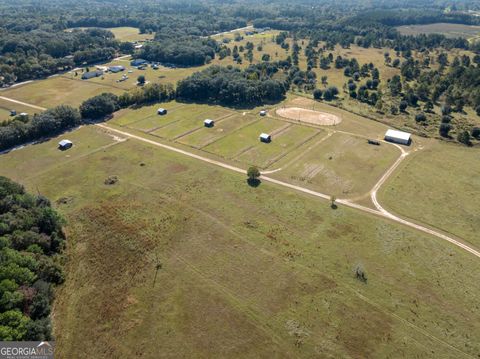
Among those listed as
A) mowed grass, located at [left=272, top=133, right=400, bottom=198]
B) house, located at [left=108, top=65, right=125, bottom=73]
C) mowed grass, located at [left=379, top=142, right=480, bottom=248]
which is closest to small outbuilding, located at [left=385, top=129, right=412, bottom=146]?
mowed grass, located at [left=272, top=133, right=400, bottom=198]

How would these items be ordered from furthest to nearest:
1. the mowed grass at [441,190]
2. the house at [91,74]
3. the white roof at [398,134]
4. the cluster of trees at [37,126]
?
the house at [91,74] < the white roof at [398,134] < the cluster of trees at [37,126] < the mowed grass at [441,190]

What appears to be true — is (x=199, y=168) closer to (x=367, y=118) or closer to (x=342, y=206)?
(x=342, y=206)

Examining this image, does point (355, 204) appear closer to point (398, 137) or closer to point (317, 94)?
point (398, 137)

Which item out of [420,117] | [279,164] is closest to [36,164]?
[279,164]

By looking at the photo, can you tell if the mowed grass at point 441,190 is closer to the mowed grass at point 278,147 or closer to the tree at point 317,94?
the mowed grass at point 278,147

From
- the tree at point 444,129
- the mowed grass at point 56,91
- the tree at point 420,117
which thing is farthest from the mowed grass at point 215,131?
the tree at point 444,129

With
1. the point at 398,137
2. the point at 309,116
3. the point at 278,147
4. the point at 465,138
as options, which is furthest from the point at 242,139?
the point at 465,138

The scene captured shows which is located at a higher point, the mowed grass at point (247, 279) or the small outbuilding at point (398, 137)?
the small outbuilding at point (398, 137)
